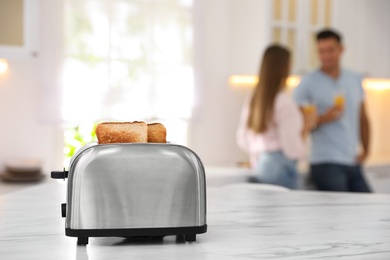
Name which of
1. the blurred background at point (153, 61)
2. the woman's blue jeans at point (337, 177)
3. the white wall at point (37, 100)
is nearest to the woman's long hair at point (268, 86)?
the woman's blue jeans at point (337, 177)

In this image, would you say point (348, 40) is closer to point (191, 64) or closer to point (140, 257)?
point (191, 64)

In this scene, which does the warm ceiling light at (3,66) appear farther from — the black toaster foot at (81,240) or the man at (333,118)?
the black toaster foot at (81,240)

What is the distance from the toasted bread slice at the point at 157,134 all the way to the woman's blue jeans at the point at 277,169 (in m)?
2.83

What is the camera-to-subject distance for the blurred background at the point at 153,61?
4234mm

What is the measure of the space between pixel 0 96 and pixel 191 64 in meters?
1.44

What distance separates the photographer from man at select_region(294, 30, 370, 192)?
467 cm

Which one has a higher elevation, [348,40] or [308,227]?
[348,40]

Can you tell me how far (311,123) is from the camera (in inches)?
182

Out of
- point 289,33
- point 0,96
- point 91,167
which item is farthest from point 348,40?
point 91,167

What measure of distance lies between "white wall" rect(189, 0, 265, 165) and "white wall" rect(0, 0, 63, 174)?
3.72ft

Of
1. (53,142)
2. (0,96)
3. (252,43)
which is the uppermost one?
(252,43)

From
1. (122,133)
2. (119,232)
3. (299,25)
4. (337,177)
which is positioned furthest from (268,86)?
(119,232)

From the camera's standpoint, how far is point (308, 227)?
Answer: 5.59 ft

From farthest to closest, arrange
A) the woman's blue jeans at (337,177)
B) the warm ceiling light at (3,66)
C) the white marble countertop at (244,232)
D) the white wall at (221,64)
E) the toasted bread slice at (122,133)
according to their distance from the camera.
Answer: the white wall at (221,64) → the woman's blue jeans at (337,177) → the warm ceiling light at (3,66) → the toasted bread slice at (122,133) → the white marble countertop at (244,232)
